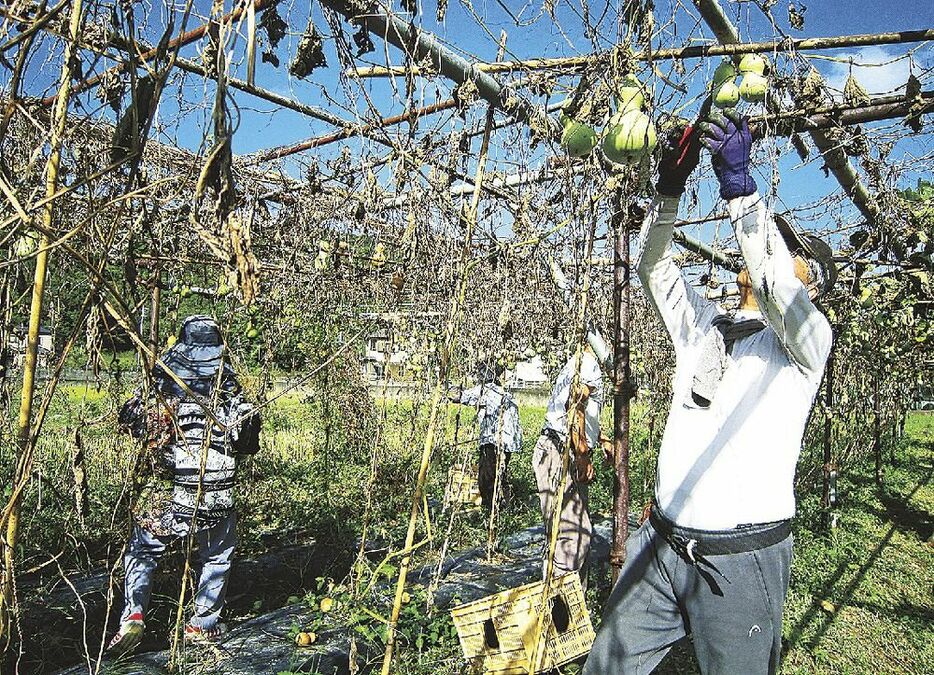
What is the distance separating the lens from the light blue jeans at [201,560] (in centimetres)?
326

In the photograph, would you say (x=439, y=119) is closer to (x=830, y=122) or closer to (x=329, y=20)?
(x=329, y=20)

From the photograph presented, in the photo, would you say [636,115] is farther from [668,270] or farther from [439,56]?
[668,270]

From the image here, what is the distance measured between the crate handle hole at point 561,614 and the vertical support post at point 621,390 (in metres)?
0.56

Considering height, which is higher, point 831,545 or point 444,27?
point 444,27

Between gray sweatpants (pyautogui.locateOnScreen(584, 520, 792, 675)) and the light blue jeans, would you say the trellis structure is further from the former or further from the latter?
the light blue jeans

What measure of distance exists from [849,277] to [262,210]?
367 centimetres

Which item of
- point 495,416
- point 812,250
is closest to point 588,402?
point 812,250

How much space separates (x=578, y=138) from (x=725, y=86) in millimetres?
382

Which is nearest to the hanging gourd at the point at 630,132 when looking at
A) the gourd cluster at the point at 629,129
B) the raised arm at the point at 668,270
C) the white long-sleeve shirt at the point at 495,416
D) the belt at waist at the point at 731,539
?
the gourd cluster at the point at 629,129

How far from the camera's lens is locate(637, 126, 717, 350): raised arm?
193 centimetres

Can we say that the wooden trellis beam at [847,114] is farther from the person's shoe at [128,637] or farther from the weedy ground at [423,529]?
the person's shoe at [128,637]

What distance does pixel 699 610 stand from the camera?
1.81 metres

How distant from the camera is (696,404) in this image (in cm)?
193

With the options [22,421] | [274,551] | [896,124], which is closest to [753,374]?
[896,124]
